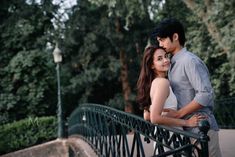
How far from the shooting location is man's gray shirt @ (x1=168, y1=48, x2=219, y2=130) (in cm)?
314

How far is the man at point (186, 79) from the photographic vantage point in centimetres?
315

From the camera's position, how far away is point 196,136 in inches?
113

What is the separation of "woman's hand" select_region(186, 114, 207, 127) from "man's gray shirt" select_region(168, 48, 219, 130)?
0.06 m

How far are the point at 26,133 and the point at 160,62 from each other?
17432 mm

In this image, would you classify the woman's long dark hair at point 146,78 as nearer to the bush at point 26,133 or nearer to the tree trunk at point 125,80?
the bush at point 26,133

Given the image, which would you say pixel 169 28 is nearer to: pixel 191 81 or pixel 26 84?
pixel 191 81

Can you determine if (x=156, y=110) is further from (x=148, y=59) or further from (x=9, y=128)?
(x=9, y=128)

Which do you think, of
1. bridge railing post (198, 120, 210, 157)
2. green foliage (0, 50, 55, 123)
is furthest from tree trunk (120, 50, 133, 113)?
bridge railing post (198, 120, 210, 157)

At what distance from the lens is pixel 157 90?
314 cm

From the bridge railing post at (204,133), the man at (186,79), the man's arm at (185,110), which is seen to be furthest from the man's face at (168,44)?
the bridge railing post at (204,133)

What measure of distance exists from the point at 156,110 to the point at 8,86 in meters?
20.9

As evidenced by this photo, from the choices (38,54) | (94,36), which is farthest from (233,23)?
(38,54)

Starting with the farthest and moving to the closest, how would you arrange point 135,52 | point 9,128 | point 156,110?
point 135,52 < point 9,128 < point 156,110

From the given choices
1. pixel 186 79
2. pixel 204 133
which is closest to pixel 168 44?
pixel 186 79
